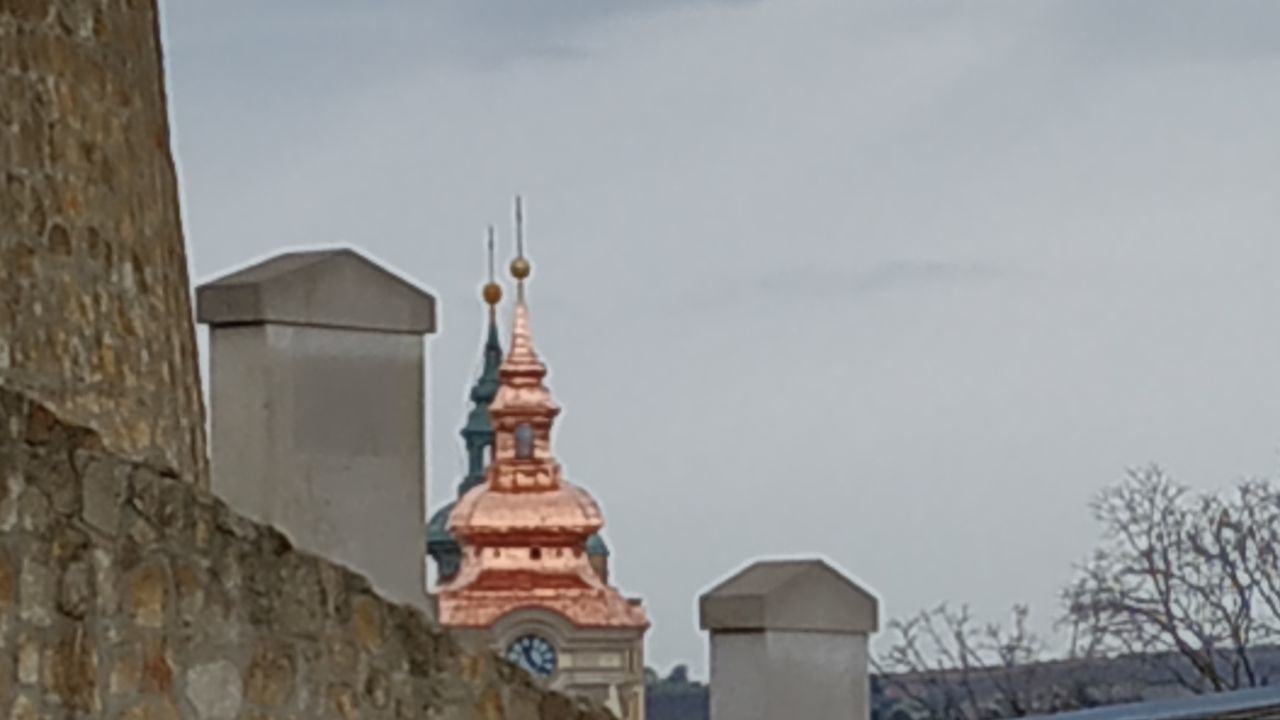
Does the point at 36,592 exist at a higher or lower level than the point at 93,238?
lower

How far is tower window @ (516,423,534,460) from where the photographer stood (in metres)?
86.1

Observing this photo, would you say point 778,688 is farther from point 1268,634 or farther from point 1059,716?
point 1268,634

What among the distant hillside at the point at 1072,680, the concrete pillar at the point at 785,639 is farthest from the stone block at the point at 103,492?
the distant hillside at the point at 1072,680

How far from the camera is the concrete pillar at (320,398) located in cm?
1357

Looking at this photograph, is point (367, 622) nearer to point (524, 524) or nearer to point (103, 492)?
point (103, 492)

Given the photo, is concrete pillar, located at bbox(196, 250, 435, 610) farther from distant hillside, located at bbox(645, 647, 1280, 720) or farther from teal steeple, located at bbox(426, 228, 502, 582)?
teal steeple, located at bbox(426, 228, 502, 582)

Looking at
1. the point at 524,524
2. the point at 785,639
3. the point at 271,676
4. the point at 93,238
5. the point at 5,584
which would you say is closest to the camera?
the point at 5,584

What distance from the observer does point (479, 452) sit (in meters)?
115

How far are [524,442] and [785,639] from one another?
72.6 metres

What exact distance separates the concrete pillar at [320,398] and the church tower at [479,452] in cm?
8001

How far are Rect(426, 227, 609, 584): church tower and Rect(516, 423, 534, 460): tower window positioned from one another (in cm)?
760

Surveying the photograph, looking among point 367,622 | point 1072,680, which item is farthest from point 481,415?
point 367,622

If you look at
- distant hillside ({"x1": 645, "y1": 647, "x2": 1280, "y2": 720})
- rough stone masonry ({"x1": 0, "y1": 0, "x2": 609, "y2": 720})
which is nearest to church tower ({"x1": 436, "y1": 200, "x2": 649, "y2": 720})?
distant hillside ({"x1": 645, "y1": 647, "x2": 1280, "y2": 720})

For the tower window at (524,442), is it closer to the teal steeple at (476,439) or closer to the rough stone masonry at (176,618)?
the teal steeple at (476,439)
